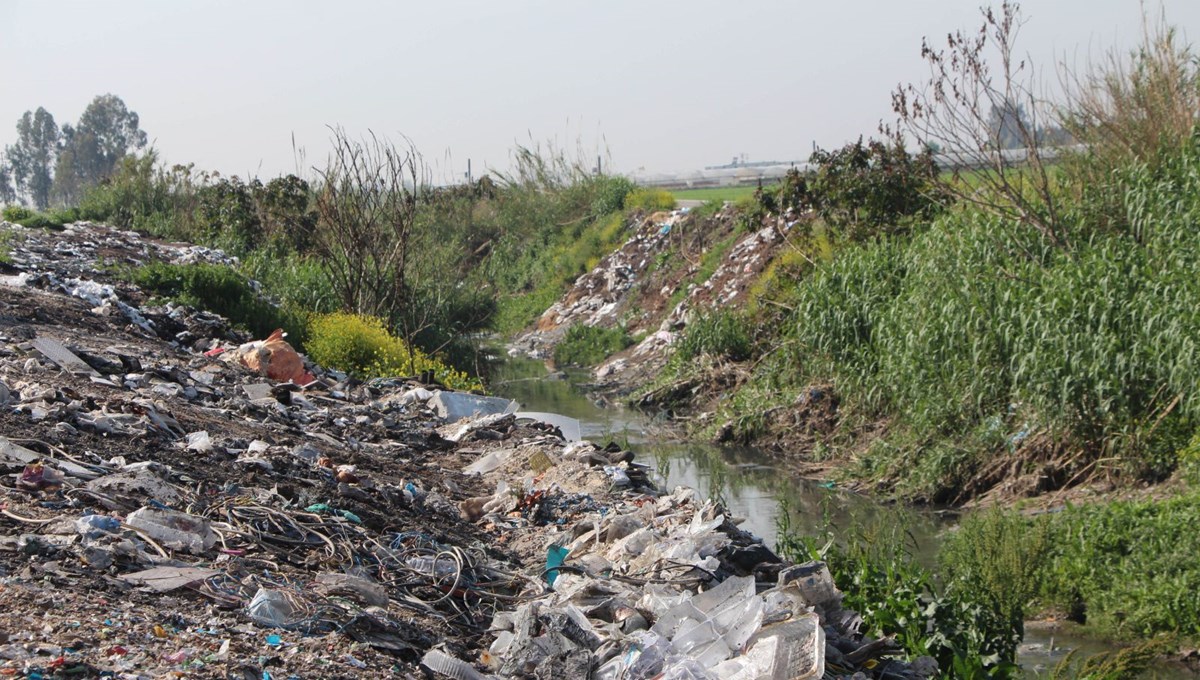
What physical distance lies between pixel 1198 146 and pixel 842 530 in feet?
16.0

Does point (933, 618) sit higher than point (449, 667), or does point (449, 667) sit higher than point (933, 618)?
point (449, 667)

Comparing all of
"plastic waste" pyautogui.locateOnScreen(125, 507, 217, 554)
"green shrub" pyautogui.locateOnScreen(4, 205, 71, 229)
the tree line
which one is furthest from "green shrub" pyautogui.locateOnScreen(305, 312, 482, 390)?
the tree line

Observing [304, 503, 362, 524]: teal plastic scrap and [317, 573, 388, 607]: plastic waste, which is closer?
[317, 573, 388, 607]: plastic waste

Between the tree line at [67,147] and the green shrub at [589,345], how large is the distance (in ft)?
159

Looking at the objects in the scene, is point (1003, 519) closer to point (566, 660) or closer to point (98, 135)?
point (566, 660)

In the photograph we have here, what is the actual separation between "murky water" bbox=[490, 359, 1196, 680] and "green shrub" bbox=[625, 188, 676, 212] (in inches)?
449

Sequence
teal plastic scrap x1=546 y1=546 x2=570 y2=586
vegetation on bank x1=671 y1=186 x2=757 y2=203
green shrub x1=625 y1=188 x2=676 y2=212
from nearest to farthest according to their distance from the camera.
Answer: teal plastic scrap x1=546 y1=546 x2=570 y2=586 < green shrub x1=625 y1=188 x2=676 y2=212 < vegetation on bank x1=671 y1=186 x2=757 y2=203

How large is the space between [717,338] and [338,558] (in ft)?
35.9

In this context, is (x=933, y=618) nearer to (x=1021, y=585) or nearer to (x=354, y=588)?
(x=1021, y=585)

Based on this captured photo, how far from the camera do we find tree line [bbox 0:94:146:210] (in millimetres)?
63344

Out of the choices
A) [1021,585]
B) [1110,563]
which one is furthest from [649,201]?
[1021,585]

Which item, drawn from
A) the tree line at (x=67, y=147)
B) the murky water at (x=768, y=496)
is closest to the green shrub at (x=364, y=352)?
the murky water at (x=768, y=496)

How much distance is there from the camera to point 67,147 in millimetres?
65375

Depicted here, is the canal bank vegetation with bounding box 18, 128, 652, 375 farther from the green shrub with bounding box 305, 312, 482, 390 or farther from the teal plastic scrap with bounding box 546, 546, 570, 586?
the teal plastic scrap with bounding box 546, 546, 570, 586
